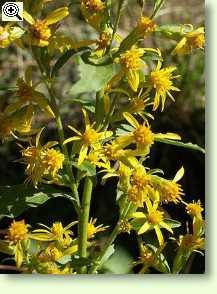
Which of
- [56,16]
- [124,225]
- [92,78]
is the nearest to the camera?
[92,78]

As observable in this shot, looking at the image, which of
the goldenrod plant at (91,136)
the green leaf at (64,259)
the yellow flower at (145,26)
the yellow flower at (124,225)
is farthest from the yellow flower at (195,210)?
the yellow flower at (145,26)

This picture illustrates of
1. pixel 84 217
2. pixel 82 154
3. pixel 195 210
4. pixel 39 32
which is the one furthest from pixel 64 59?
pixel 195 210

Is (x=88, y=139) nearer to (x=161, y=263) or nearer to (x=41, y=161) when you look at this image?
(x=41, y=161)

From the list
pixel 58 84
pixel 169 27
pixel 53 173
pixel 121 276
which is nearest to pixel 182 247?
pixel 121 276

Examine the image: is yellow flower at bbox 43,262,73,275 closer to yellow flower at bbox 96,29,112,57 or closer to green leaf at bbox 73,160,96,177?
green leaf at bbox 73,160,96,177

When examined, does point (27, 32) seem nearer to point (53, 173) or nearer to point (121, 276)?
point (53, 173)

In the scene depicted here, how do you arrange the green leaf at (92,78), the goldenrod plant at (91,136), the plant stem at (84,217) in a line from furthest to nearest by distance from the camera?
the plant stem at (84,217), the goldenrod plant at (91,136), the green leaf at (92,78)

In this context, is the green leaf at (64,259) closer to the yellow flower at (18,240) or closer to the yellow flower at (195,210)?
the yellow flower at (18,240)
